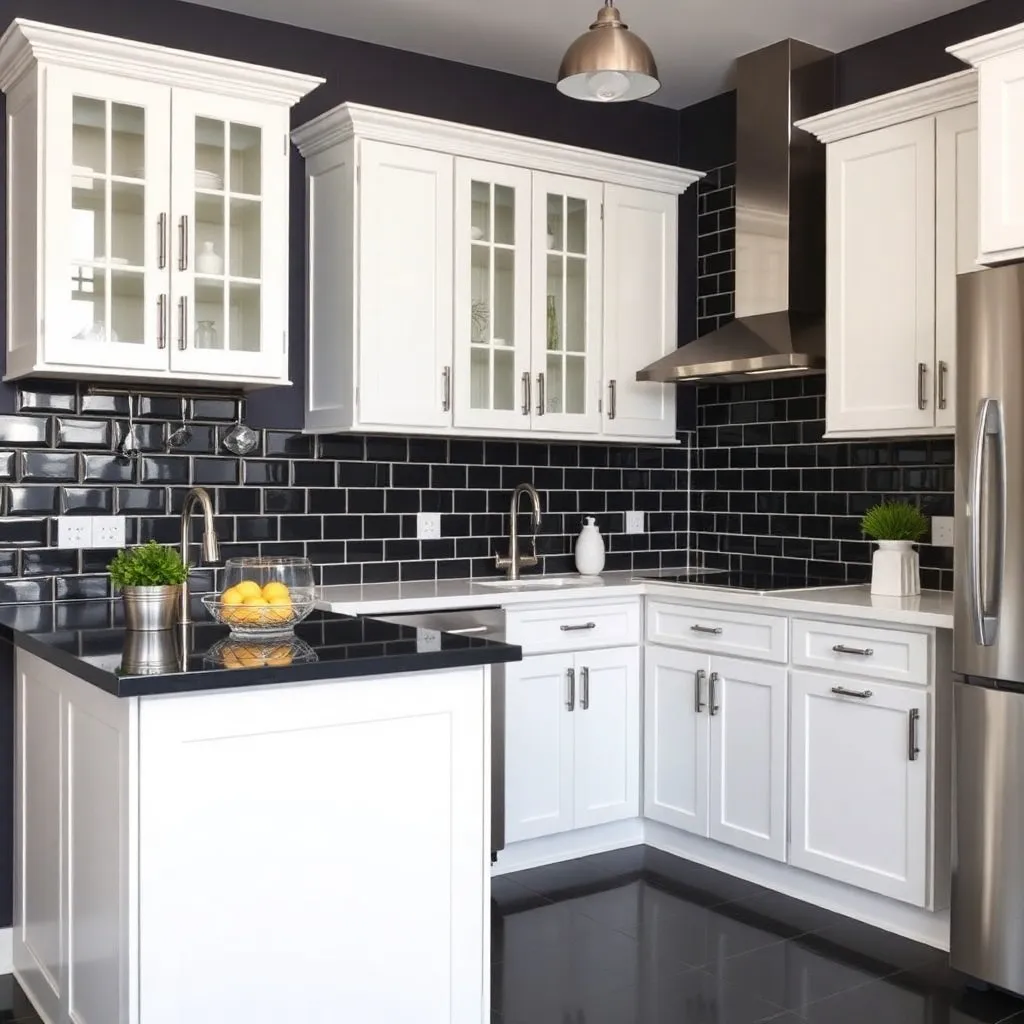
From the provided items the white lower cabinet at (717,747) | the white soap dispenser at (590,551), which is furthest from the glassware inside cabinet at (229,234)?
the white lower cabinet at (717,747)

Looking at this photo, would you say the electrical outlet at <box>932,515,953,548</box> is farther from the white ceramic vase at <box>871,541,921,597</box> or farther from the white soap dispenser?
the white soap dispenser

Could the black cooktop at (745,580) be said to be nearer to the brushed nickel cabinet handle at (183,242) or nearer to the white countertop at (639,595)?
the white countertop at (639,595)

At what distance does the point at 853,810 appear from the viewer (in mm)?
3486

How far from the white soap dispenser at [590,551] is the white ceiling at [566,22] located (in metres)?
1.76

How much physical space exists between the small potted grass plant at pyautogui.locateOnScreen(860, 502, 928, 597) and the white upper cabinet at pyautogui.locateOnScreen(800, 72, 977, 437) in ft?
0.93

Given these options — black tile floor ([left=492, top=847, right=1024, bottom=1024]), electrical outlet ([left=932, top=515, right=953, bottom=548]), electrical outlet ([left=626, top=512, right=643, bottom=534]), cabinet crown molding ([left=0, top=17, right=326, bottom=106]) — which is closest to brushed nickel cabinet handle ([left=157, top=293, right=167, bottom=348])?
cabinet crown molding ([left=0, top=17, right=326, bottom=106])

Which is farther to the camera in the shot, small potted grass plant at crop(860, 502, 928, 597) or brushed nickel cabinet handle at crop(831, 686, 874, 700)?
small potted grass plant at crop(860, 502, 928, 597)

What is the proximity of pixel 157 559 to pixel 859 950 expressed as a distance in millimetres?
2202

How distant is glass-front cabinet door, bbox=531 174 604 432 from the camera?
4.21 m

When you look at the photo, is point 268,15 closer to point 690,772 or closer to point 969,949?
point 690,772

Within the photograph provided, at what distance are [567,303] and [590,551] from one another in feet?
3.08

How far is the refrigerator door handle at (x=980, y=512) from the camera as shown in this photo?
2.94 m

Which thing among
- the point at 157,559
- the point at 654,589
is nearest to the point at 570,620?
the point at 654,589

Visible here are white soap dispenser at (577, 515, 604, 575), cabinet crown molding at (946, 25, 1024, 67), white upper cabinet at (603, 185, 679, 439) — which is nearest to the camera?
cabinet crown molding at (946, 25, 1024, 67)
